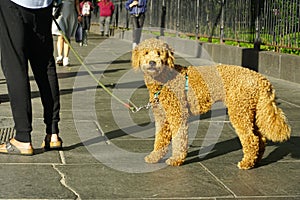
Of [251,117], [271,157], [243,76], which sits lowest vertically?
[271,157]

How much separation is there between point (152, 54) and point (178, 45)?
1396 centimetres

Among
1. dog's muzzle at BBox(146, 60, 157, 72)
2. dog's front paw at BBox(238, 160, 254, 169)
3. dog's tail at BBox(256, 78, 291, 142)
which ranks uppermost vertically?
dog's muzzle at BBox(146, 60, 157, 72)

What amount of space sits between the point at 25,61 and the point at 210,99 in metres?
1.65

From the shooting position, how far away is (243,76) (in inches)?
A: 212

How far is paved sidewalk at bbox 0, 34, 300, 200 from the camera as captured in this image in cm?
476

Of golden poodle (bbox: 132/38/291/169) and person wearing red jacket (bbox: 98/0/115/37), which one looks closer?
golden poodle (bbox: 132/38/291/169)

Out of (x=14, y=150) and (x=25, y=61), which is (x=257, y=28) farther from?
(x=14, y=150)

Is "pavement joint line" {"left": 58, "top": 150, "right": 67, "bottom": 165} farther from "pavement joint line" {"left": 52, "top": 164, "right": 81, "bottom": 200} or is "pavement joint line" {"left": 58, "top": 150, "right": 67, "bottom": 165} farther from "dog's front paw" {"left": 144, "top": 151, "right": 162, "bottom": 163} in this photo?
"dog's front paw" {"left": 144, "top": 151, "right": 162, "bottom": 163}

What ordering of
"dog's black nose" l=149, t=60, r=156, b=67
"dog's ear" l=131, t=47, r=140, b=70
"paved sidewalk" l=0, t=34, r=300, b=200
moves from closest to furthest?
"paved sidewalk" l=0, t=34, r=300, b=200 → "dog's black nose" l=149, t=60, r=156, b=67 → "dog's ear" l=131, t=47, r=140, b=70

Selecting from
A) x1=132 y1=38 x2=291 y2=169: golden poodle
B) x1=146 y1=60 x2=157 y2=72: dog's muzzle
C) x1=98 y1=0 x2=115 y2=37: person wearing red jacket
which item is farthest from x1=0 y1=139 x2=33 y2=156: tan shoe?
x1=98 y1=0 x2=115 y2=37: person wearing red jacket

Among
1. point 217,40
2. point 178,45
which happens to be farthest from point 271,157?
point 178,45

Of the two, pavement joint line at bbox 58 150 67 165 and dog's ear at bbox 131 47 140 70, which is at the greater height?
dog's ear at bbox 131 47 140 70

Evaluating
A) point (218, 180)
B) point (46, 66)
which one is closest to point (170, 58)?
point (218, 180)

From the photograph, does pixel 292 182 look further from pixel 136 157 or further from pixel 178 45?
pixel 178 45
